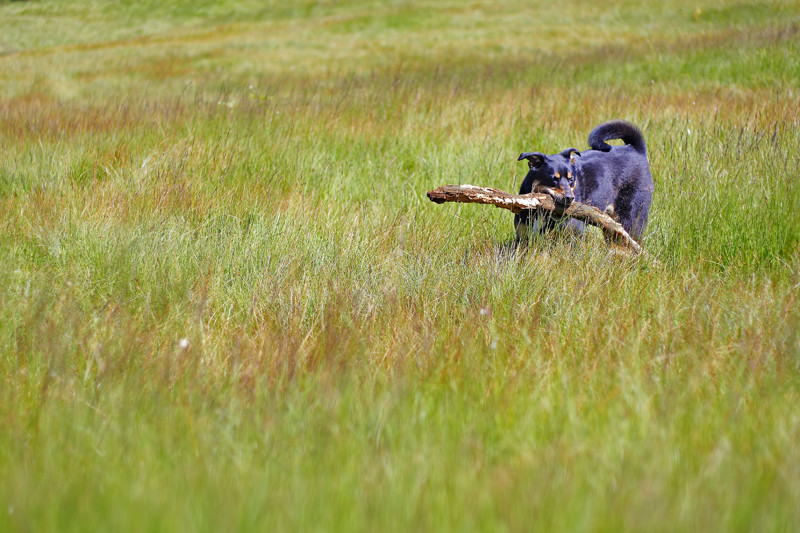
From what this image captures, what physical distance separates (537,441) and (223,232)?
7.72 ft

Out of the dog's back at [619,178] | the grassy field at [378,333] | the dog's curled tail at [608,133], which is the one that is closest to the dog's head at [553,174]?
the dog's back at [619,178]

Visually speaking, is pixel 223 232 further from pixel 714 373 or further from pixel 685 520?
pixel 685 520

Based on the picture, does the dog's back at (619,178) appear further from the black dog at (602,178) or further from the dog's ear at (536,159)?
the dog's ear at (536,159)

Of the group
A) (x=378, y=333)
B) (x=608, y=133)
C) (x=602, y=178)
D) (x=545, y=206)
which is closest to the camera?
(x=378, y=333)

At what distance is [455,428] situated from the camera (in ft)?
6.05

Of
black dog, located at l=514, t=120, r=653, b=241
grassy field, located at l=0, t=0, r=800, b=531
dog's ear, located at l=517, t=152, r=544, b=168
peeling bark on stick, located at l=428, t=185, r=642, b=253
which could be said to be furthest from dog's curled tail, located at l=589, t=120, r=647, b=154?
peeling bark on stick, located at l=428, t=185, r=642, b=253

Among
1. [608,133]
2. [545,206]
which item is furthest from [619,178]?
[545,206]

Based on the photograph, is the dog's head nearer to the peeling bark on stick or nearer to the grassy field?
the peeling bark on stick

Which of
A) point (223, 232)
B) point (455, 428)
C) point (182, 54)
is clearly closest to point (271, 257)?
point (223, 232)

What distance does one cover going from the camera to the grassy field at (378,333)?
4.95ft

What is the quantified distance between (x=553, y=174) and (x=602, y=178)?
59 centimetres

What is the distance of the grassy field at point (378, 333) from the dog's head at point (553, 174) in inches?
12.7

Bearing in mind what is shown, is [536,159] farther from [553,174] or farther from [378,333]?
[378,333]

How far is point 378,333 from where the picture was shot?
259 centimetres
